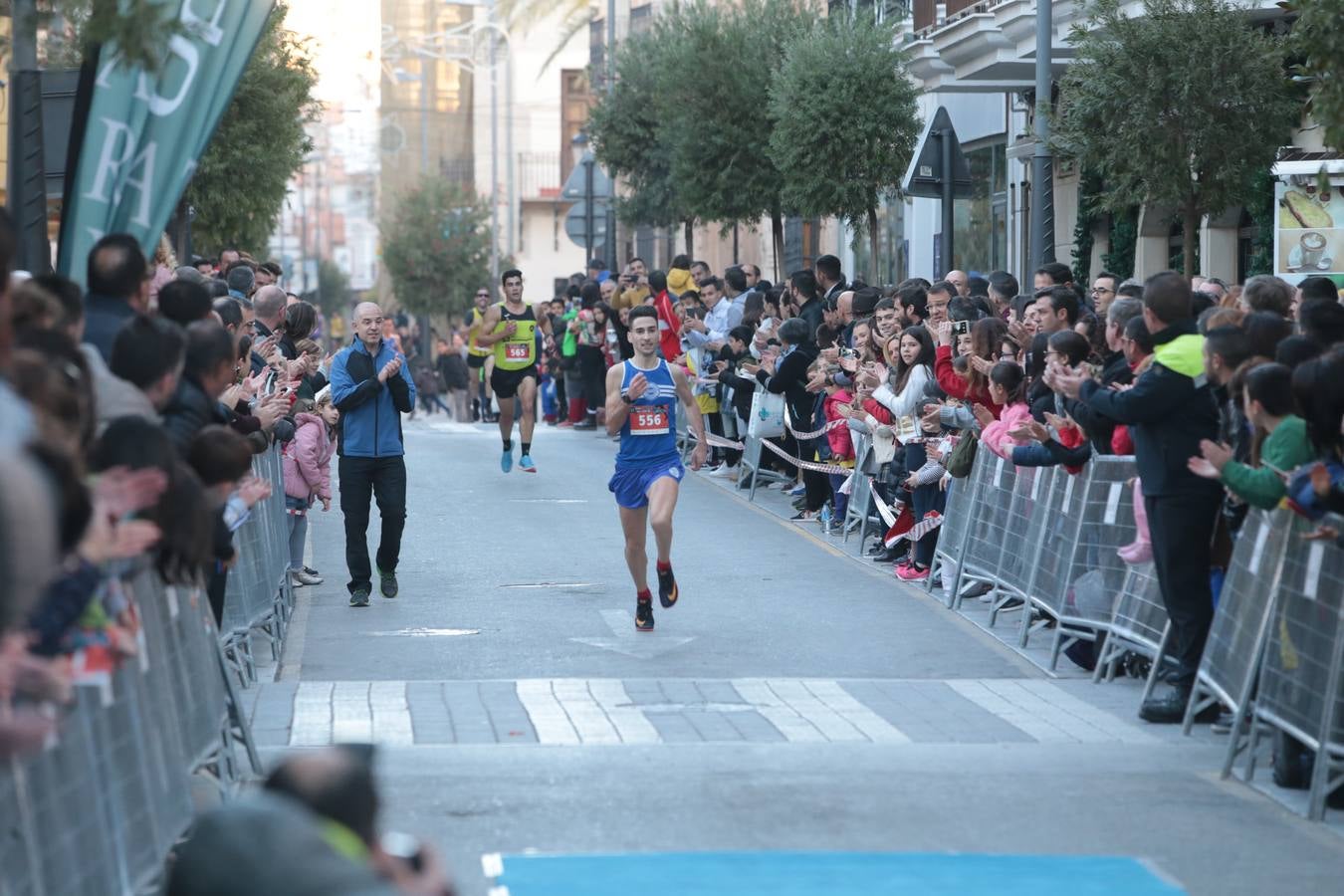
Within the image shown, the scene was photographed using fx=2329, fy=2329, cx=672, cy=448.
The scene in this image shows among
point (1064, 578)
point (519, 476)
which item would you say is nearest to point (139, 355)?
point (1064, 578)

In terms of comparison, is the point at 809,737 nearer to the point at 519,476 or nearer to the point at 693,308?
the point at 519,476

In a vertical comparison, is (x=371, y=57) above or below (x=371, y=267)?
above

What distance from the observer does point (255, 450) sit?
37.0 ft

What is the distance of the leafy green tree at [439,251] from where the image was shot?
82562 mm

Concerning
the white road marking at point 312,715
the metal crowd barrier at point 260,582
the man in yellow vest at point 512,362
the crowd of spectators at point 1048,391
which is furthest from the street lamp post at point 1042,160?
the white road marking at point 312,715

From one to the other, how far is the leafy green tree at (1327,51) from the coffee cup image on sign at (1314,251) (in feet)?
27.3

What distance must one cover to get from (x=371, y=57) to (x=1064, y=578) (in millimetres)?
89402

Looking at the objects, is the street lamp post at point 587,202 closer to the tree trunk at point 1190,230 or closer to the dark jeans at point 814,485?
the tree trunk at point 1190,230

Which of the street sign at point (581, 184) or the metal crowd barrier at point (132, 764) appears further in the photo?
the street sign at point (581, 184)

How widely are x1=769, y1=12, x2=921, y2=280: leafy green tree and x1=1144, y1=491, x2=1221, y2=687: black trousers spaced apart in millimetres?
18585

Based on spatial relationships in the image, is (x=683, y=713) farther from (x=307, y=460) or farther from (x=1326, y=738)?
(x=307, y=460)

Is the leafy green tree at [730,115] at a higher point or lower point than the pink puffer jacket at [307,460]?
higher

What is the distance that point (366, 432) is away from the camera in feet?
46.6

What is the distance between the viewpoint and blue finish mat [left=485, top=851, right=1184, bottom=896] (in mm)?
6949
